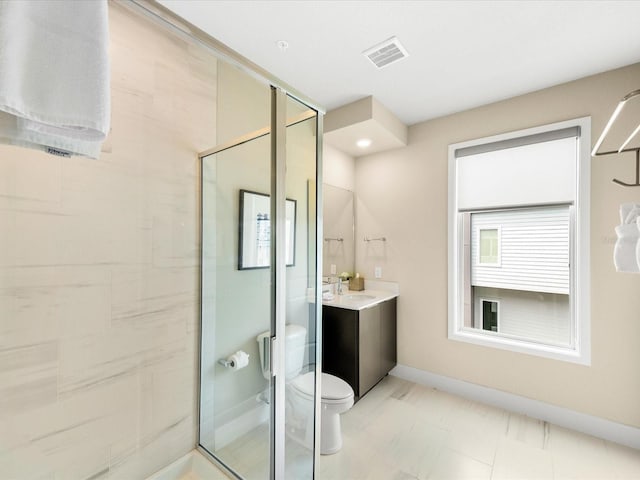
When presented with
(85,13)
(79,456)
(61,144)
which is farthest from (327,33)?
(79,456)

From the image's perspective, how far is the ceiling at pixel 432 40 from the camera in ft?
4.81

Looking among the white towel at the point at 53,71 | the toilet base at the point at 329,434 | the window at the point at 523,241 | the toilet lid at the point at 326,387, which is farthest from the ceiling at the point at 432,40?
the toilet base at the point at 329,434

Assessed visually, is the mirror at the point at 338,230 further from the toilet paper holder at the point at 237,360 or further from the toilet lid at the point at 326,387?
the toilet paper holder at the point at 237,360

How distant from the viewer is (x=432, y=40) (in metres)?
1.70

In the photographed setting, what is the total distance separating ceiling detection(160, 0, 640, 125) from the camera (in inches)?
57.7

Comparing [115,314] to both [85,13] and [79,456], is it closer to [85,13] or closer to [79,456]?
[79,456]

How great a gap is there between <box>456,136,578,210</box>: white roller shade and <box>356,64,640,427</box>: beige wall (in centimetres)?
10

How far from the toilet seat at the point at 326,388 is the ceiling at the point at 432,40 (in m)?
1.85

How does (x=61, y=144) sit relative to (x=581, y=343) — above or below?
above

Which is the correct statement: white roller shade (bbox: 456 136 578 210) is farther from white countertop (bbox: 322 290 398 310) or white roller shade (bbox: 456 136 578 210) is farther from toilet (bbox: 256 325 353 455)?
toilet (bbox: 256 325 353 455)

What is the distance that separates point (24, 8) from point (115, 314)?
1.15 m

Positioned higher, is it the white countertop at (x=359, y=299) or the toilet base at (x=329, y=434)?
the white countertop at (x=359, y=299)

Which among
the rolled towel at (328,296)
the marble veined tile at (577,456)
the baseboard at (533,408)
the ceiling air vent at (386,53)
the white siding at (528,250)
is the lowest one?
the marble veined tile at (577,456)

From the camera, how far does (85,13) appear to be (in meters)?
0.62
